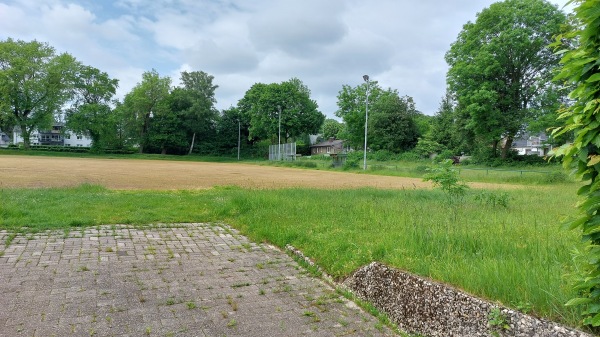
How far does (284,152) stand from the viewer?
57.8 meters

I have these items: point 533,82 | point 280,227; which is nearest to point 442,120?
point 533,82

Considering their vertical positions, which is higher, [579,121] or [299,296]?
[579,121]

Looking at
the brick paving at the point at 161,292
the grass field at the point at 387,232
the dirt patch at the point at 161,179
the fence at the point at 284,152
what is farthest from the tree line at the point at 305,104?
the brick paving at the point at 161,292

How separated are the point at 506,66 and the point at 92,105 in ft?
210

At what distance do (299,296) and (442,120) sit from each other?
188 feet

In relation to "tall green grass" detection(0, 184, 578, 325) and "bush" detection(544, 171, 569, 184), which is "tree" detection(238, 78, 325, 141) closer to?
"bush" detection(544, 171, 569, 184)

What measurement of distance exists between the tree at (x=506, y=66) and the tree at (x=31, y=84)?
61.7m

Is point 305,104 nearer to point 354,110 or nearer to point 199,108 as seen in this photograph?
point 354,110

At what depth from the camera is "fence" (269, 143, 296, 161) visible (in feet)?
183

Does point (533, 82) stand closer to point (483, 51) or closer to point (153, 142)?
point (483, 51)

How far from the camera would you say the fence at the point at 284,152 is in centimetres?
Answer: 5575

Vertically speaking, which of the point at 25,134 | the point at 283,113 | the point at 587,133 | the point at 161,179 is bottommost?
the point at 161,179

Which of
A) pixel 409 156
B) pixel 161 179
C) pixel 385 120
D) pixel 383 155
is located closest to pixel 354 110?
pixel 385 120

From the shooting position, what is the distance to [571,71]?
1.99 metres
